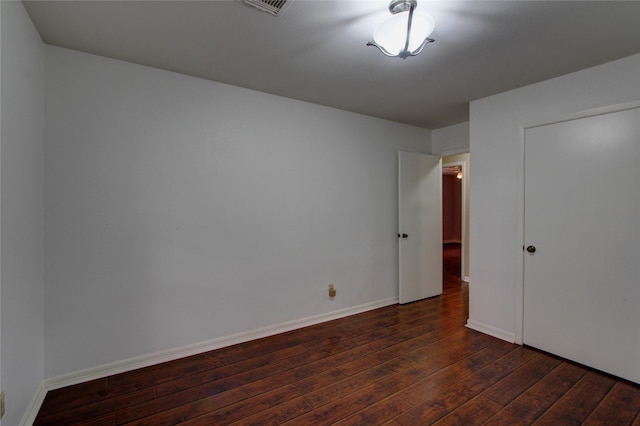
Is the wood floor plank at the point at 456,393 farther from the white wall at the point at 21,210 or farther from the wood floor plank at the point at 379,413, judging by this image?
the white wall at the point at 21,210

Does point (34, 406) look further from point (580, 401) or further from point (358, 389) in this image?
point (580, 401)

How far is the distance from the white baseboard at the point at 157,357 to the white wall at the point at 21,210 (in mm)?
114

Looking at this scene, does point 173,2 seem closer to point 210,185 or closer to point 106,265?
point 210,185

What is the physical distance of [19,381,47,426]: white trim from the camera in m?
1.73

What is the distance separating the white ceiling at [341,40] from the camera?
1.68 metres

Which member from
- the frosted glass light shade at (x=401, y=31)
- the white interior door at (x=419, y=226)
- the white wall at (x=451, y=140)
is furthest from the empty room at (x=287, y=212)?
the white wall at (x=451, y=140)

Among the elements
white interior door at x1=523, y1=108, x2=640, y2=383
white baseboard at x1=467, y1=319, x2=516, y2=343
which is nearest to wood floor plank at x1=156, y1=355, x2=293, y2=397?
white baseboard at x1=467, y1=319, x2=516, y2=343

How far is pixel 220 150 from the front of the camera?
273 centimetres

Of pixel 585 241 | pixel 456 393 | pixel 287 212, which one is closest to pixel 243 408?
pixel 456 393

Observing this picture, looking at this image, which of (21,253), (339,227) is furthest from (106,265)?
(339,227)

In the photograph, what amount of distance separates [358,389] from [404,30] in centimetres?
235

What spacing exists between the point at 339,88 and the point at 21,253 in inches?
104

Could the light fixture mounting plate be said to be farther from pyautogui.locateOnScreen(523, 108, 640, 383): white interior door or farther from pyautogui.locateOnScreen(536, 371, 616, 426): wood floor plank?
pyautogui.locateOnScreen(536, 371, 616, 426): wood floor plank

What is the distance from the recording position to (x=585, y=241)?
2.45 m
